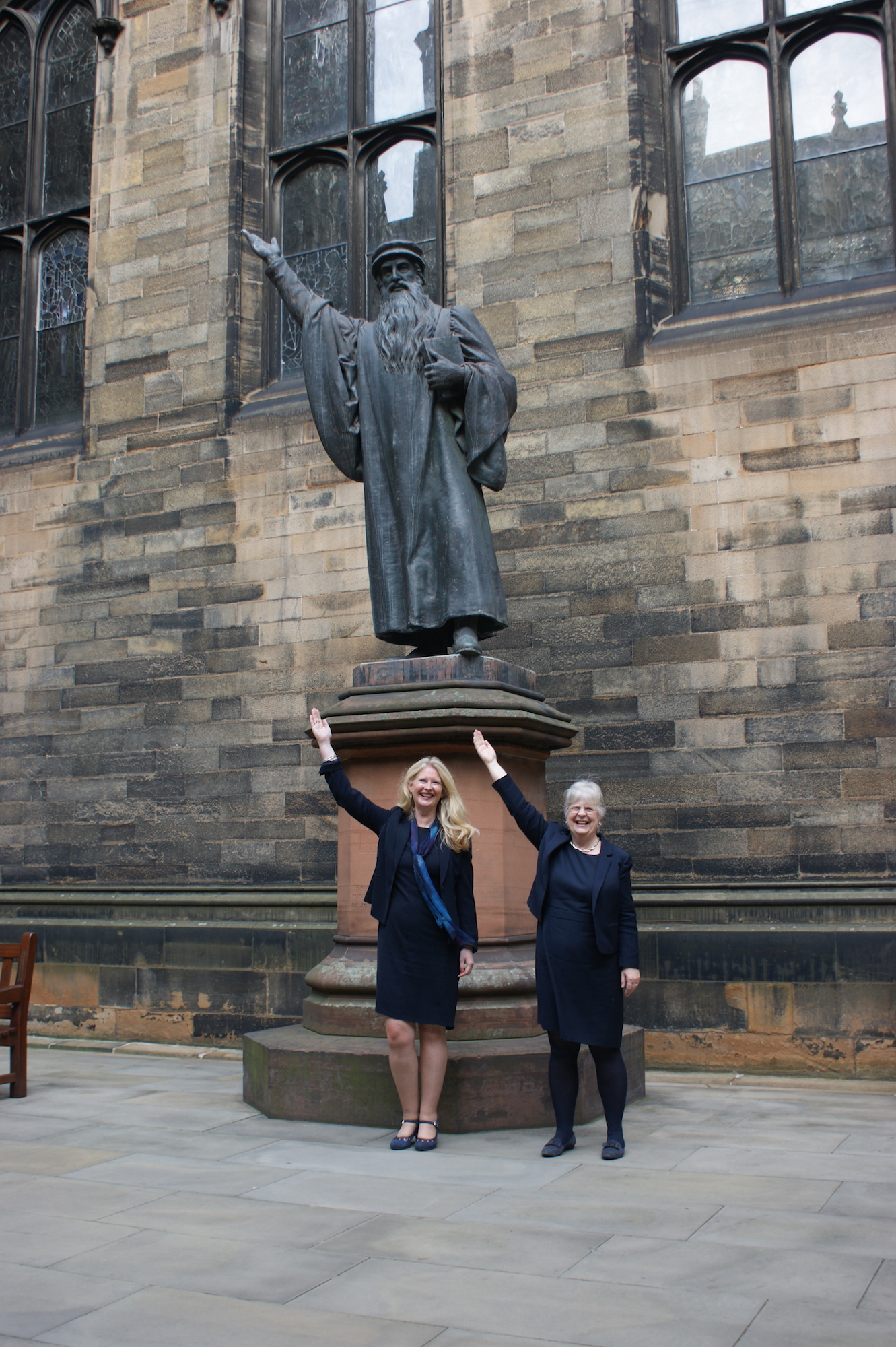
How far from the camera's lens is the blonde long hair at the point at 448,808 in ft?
14.2

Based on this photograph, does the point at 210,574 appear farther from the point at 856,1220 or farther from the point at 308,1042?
the point at 856,1220

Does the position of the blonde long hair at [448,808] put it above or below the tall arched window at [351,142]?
below

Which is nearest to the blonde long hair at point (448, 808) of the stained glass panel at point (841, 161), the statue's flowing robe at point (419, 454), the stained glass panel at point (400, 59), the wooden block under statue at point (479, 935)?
the wooden block under statue at point (479, 935)

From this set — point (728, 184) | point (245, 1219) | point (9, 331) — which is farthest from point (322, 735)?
point (9, 331)

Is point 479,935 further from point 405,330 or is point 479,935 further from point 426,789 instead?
point 405,330

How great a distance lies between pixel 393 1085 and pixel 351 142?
7.65 metres

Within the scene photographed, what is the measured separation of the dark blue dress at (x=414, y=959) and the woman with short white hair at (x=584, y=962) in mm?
351

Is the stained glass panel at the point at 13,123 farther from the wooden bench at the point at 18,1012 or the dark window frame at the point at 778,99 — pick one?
the wooden bench at the point at 18,1012

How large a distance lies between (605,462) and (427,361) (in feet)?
8.55

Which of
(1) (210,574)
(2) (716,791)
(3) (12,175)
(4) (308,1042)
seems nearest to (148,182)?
(3) (12,175)

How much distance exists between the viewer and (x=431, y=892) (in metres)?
4.26

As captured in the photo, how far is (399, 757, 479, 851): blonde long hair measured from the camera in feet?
14.2

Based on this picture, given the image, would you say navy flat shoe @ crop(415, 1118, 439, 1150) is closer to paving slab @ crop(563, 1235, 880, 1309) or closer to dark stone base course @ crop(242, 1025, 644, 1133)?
dark stone base course @ crop(242, 1025, 644, 1133)

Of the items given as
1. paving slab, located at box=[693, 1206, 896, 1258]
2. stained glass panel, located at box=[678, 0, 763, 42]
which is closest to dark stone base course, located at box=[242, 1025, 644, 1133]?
paving slab, located at box=[693, 1206, 896, 1258]
